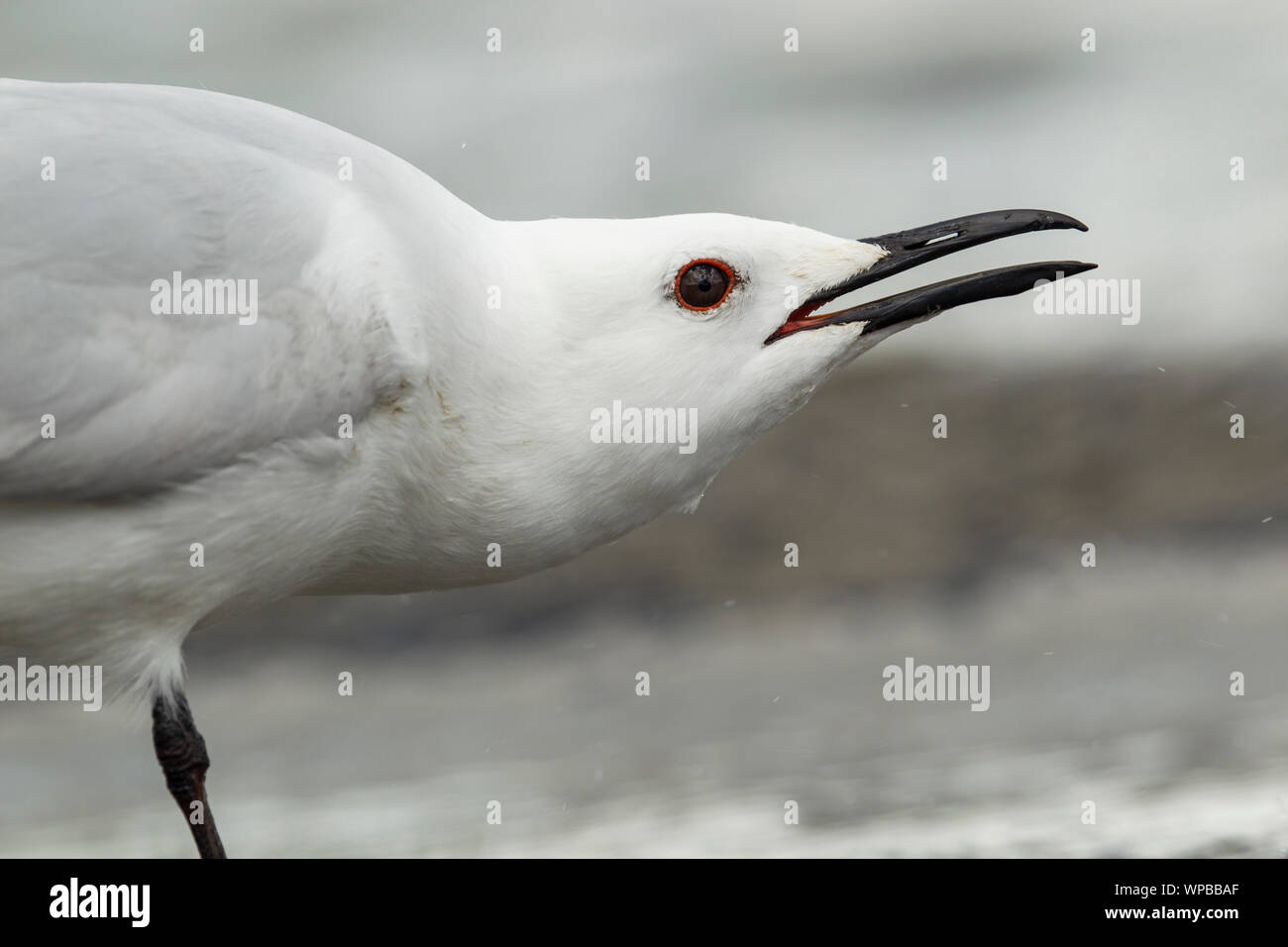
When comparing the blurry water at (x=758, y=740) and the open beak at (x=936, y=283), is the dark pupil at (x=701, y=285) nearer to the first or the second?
the open beak at (x=936, y=283)

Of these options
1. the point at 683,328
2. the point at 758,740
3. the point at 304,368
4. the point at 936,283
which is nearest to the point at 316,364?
the point at 304,368

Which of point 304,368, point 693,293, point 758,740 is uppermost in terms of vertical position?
point 693,293

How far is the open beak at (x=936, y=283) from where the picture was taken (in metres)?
2.83

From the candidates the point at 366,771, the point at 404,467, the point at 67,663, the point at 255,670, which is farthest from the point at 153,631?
the point at 255,670

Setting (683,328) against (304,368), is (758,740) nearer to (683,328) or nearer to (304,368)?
(683,328)

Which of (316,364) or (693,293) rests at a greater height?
(693,293)

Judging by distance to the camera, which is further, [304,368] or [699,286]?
[699,286]

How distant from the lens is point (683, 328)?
279 centimetres

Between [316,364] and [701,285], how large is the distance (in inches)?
26.0

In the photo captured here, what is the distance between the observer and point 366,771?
5105 millimetres

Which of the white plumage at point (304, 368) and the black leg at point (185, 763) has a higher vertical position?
the white plumage at point (304, 368)

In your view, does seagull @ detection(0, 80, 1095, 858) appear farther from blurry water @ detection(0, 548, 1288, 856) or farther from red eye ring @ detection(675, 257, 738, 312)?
blurry water @ detection(0, 548, 1288, 856)

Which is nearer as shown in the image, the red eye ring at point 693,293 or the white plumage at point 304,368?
the white plumage at point 304,368

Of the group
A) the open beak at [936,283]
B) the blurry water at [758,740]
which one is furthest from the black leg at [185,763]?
the blurry water at [758,740]
